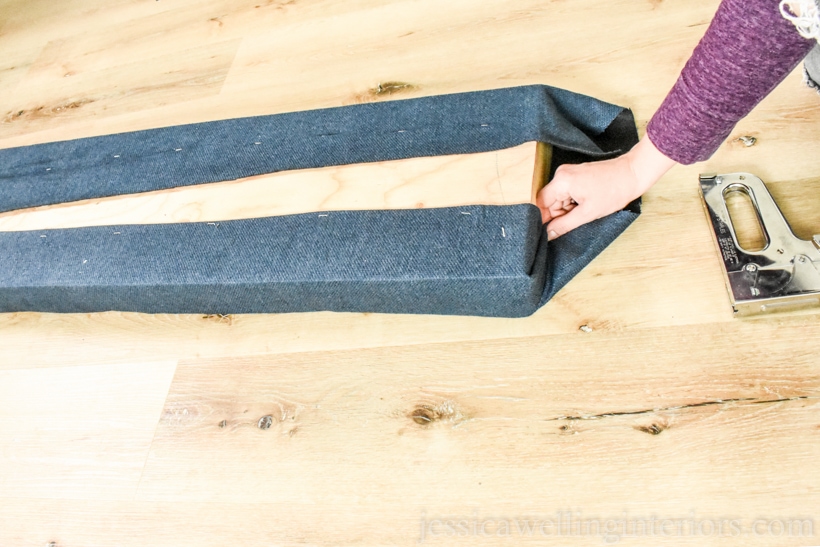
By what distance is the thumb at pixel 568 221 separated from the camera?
0.73m

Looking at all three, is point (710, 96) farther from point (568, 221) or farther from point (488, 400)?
point (488, 400)

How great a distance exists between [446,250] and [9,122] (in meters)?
1.12

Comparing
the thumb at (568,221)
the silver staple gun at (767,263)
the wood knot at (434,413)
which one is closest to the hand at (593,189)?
the thumb at (568,221)

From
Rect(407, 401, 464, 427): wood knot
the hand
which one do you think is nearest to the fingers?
the hand

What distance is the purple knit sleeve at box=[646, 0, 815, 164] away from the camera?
1.56 ft

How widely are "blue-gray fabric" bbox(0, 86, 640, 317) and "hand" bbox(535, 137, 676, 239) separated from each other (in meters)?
0.02

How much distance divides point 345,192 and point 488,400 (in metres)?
0.34

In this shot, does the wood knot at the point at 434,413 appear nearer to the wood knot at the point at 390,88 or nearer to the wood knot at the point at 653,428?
the wood knot at the point at 653,428

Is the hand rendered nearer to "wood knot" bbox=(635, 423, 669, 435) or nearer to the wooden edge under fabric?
the wooden edge under fabric

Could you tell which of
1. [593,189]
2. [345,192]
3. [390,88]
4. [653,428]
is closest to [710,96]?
[593,189]

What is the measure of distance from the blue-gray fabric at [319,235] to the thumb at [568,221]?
1 centimetres

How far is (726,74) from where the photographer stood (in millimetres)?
512

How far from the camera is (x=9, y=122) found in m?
1.27

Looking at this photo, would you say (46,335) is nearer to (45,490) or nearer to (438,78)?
(45,490)
